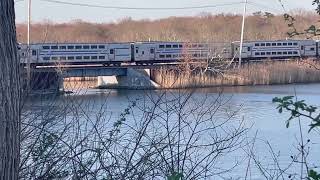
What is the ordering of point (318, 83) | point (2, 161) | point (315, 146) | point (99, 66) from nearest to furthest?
point (2, 161) < point (315, 146) < point (318, 83) < point (99, 66)

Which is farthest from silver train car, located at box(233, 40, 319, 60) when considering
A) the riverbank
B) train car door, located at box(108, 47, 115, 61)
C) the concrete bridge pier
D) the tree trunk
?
the tree trunk

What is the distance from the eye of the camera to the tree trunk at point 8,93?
12.3 feet

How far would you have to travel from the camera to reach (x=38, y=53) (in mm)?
36719

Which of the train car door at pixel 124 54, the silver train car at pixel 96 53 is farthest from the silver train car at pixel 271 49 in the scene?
the silver train car at pixel 96 53

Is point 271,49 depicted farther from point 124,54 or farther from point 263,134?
point 263,134

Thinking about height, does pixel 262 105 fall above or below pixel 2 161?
below

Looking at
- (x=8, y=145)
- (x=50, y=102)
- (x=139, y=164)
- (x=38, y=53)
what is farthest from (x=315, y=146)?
(x=38, y=53)

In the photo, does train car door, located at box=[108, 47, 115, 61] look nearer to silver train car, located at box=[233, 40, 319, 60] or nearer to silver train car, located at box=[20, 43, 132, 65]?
silver train car, located at box=[20, 43, 132, 65]

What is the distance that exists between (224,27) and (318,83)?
27893mm

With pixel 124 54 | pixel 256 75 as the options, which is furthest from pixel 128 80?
pixel 256 75

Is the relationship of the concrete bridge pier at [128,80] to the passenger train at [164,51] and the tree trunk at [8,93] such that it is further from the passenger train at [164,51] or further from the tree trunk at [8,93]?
the tree trunk at [8,93]

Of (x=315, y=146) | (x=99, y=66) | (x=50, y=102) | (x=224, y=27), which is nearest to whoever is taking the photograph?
(x=50, y=102)

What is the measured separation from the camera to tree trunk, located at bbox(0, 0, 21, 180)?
148 inches

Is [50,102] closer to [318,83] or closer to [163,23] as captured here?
[318,83]
